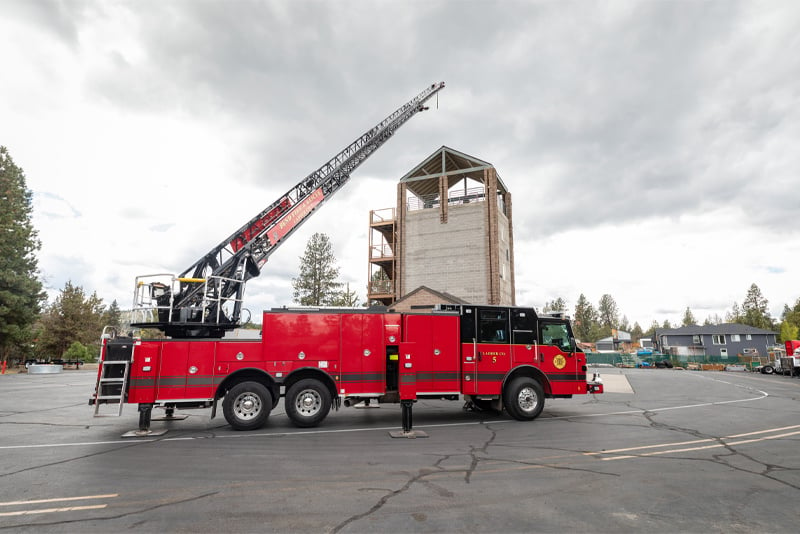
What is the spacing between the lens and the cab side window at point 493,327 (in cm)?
1158

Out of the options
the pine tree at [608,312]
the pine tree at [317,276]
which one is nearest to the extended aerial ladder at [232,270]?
the pine tree at [317,276]

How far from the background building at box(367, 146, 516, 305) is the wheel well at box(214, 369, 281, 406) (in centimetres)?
2062

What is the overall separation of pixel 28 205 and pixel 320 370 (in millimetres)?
41111

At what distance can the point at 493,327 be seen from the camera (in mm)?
11648

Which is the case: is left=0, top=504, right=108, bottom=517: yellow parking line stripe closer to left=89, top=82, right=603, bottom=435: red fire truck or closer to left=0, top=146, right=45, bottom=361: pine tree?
left=89, top=82, right=603, bottom=435: red fire truck

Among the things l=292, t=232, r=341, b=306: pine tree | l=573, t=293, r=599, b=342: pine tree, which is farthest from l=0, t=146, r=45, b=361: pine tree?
l=573, t=293, r=599, b=342: pine tree

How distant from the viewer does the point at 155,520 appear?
15.4 feet

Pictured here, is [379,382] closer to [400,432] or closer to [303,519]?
[400,432]

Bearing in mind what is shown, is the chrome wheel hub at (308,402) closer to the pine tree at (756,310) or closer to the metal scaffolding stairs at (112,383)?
the metal scaffolding stairs at (112,383)

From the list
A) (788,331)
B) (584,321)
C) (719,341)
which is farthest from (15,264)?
(788,331)

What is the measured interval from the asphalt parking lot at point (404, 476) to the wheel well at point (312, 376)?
948 mm

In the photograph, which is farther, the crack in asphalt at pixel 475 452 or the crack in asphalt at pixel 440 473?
the crack in asphalt at pixel 475 452

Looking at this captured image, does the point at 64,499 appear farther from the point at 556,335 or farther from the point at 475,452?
the point at 556,335

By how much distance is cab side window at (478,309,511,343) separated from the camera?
1158cm
